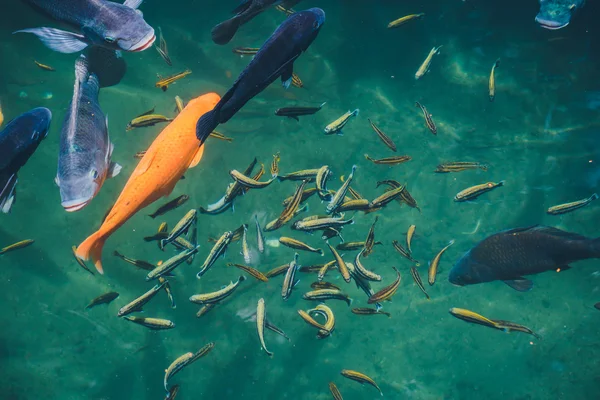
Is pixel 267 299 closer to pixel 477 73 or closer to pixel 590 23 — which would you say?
pixel 477 73

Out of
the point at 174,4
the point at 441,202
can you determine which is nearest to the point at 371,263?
the point at 441,202

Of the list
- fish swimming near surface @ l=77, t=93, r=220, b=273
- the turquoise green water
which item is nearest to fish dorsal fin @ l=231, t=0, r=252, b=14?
fish swimming near surface @ l=77, t=93, r=220, b=273

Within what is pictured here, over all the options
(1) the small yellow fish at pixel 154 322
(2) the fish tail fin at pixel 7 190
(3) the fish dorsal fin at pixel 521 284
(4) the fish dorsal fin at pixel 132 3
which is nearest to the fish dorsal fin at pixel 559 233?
(3) the fish dorsal fin at pixel 521 284

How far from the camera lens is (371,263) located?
7879 millimetres

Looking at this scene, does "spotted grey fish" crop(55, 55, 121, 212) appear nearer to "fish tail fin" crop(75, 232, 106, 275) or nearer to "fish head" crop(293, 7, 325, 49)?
"fish tail fin" crop(75, 232, 106, 275)

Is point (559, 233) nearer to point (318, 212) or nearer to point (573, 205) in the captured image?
point (573, 205)

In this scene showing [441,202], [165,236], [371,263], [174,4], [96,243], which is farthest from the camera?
[441,202]

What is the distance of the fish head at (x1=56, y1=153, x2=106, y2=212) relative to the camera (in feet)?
9.70

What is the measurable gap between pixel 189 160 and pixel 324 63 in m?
5.55

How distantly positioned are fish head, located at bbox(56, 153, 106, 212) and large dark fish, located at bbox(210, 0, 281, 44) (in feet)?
5.39

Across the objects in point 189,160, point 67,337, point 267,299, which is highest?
point 189,160

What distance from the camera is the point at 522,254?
423 centimetres

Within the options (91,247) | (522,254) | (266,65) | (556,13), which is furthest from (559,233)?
(91,247)

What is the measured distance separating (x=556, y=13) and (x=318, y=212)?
521 cm
